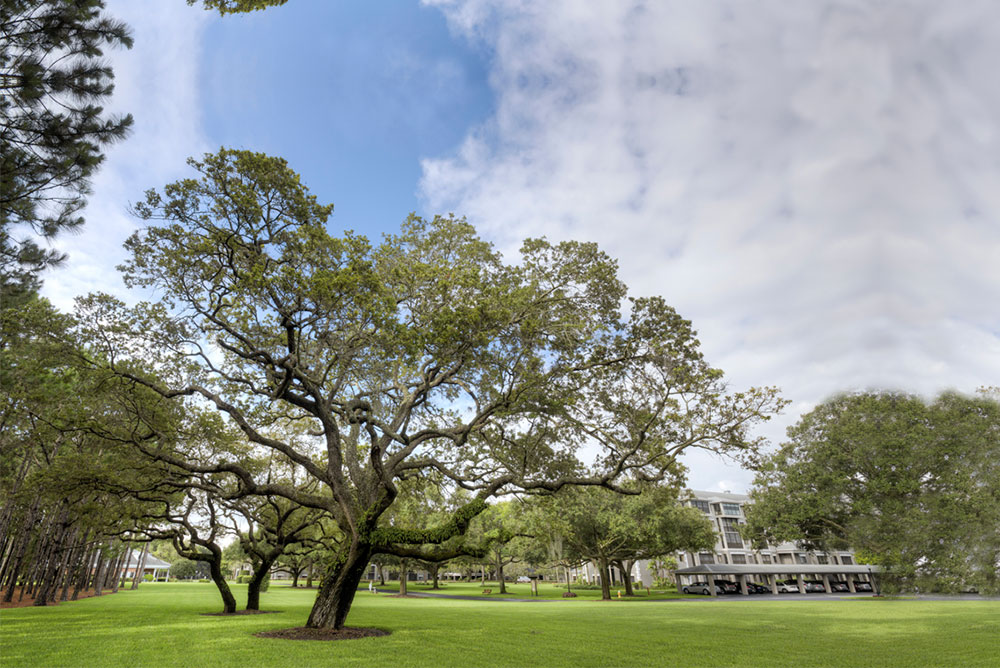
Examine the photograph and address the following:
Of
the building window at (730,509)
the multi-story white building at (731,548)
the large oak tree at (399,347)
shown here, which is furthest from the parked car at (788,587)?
Result: the large oak tree at (399,347)

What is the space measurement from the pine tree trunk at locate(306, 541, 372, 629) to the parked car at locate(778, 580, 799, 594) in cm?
5929

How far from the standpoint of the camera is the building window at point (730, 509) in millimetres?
72938

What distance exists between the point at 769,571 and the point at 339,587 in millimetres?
54129

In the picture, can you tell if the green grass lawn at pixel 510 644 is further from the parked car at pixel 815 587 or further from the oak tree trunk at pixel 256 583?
the parked car at pixel 815 587

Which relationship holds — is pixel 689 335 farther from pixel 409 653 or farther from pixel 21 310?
pixel 21 310

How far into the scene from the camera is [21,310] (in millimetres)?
12273

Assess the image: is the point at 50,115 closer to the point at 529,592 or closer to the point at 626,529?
the point at 626,529

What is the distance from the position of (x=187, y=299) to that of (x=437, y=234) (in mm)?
7546

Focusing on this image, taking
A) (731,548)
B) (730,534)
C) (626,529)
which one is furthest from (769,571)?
(626,529)

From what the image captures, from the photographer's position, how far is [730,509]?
2899 inches

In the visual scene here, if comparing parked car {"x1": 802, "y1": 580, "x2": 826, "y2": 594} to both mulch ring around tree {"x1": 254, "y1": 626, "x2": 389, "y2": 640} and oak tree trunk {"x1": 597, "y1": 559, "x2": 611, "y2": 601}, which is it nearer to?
oak tree trunk {"x1": 597, "y1": 559, "x2": 611, "y2": 601}

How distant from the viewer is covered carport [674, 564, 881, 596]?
49281mm

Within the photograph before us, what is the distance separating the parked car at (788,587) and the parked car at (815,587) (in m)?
1.24

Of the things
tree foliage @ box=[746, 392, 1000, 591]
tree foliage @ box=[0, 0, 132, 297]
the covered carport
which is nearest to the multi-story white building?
the covered carport
